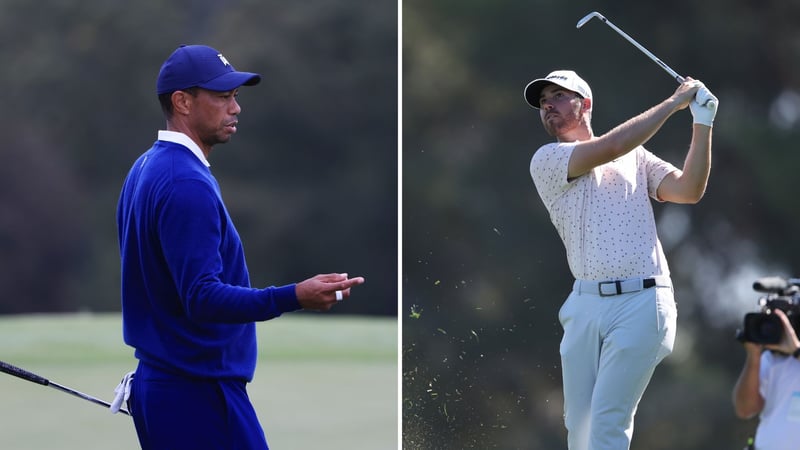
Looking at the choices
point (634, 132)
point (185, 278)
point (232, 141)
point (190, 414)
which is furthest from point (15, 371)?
point (232, 141)

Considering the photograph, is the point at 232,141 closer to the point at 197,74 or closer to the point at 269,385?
the point at 269,385

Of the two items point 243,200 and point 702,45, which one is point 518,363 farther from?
point 243,200

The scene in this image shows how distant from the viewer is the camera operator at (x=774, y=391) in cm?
328

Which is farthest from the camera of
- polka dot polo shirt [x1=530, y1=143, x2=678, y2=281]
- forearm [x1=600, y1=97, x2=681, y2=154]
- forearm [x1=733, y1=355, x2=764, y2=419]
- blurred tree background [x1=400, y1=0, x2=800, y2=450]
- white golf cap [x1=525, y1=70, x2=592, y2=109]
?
blurred tree background [x1=400, y1=0, x2=800, y2=450]

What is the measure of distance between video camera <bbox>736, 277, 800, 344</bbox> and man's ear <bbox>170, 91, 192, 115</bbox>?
1.50 m

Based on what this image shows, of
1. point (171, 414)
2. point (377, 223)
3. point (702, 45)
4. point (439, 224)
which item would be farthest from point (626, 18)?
point (171, 414)

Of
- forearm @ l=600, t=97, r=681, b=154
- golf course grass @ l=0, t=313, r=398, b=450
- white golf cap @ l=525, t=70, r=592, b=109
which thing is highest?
white golf cap @ l=525, t=70, r=592, b=109

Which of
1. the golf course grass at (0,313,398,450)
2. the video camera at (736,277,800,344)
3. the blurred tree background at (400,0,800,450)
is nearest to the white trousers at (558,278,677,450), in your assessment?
the video camera at (736,277,800,344)

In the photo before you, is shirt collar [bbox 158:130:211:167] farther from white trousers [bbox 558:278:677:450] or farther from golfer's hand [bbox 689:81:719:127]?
golfer's hand [bbox 689:81:719:127]

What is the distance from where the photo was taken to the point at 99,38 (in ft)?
72.3

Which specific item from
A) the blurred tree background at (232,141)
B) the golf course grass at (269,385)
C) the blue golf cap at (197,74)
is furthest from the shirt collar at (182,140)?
the blurred tree background at (232,141)

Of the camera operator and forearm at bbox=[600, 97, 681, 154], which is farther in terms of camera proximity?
forearm at bbox=[600, 97, 681, 154]

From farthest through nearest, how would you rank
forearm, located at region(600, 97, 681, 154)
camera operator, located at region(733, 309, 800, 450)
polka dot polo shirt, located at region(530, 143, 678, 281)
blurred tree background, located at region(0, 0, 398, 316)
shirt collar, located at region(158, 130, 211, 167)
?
blurred tree background, located at region(0, 0, 398, 316)
polka dot polo shirt, located at region(530, 143, 678, 281)
forearm, located at region(600, 97, 681, 154)
camera operator, located at region(733, 309, 800, 450)
shirt collar, located at region(158, 130, 211, 167)

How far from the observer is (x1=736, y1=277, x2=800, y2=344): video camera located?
3.53m
